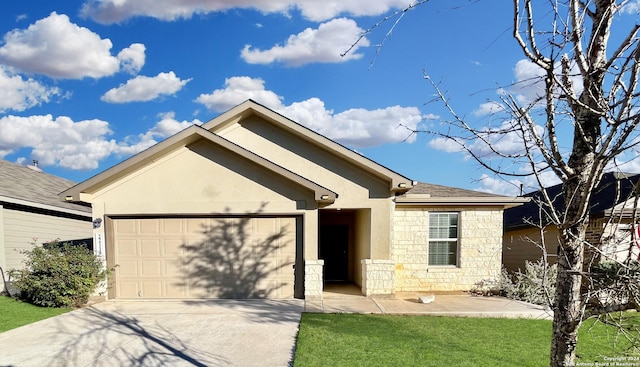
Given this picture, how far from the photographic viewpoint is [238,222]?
9.35 m

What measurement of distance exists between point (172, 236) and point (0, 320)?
3.86 meters

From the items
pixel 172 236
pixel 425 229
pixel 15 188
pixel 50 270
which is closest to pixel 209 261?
pixel 172 236

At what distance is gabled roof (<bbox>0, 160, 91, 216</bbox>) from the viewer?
11031 mm

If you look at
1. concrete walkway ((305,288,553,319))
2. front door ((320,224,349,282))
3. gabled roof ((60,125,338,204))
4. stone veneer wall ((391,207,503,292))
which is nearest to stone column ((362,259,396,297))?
concrete walkway ((305,288,553,319))

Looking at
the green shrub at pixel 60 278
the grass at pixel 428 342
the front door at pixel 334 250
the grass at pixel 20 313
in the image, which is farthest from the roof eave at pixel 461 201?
the grass at pixel 20 313

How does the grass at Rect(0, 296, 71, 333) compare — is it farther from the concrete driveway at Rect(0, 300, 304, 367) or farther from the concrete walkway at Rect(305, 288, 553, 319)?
the concrete walkway at Rect(305, 288, 553, 319)

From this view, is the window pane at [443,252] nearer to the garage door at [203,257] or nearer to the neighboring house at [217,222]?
the neighboring house at [217,222]

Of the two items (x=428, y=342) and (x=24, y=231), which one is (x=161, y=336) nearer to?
(x=428, y=342)

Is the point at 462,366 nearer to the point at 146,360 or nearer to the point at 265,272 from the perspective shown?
the point at 146,360

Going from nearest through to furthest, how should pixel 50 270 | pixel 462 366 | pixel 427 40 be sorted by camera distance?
pixel 427 40, pixel 462 366, pixel 50 270

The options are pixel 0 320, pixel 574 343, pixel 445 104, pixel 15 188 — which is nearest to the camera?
pixel 574 343

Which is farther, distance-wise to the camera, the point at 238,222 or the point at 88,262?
the point at 238,222

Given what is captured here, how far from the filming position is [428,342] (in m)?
5.93

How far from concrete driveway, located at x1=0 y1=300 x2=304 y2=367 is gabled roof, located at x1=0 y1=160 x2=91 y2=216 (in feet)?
18.0
